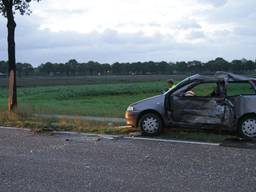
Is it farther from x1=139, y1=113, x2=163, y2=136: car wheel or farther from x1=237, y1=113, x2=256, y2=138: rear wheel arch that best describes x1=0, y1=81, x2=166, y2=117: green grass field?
x1=237, y1=113, x2=256, y2=138: rear wheel arch

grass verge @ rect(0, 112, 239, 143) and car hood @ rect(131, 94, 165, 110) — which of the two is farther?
car hood @ rect(131, 94, 165, 110)

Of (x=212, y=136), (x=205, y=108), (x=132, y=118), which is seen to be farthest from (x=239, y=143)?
(x=132, y=118)

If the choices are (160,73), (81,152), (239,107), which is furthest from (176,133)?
(160,73)

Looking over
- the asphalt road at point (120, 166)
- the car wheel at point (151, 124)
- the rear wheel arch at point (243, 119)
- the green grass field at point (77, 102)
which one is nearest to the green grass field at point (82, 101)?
the green grass field at point (77, 102)

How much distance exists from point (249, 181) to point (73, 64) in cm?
13185

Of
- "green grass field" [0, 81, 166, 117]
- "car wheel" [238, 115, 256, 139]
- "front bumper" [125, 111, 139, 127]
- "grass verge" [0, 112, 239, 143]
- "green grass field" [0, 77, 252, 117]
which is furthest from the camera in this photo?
"green grass field" [0, 81, 166, 117]

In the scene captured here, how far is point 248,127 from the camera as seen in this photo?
432 inches

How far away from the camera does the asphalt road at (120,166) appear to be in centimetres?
669

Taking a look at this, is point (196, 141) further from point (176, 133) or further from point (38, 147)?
point (38, 147)

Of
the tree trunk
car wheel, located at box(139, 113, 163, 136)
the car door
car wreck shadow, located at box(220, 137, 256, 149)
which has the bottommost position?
car wreck shadow, located at box(220, 137, 256, 149)

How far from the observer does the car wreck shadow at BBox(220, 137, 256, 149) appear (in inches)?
395

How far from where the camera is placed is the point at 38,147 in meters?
9.89

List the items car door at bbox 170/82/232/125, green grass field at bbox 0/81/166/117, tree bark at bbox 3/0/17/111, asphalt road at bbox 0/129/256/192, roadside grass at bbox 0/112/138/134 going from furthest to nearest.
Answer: green grass field at bbox 0/81/166/117, tree bark at bbox 3/0/17/111, roadside grass at bbox 0/112/138/134, car door at bbox 170/82/232/125, asphalt road at bbox 0/129/256/192

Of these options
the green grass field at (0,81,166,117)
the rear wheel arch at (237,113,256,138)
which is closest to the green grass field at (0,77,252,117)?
the green grass field at (0,81,166,117)
